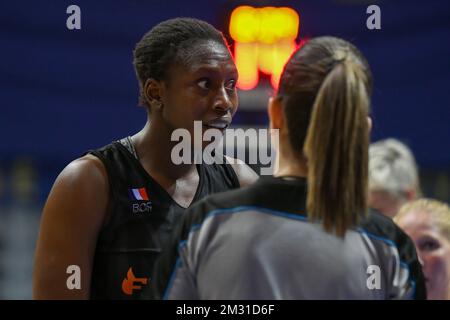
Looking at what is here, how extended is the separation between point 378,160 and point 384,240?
4.95 feet

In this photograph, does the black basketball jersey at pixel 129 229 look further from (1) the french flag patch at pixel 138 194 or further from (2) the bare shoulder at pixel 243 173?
(2) the bare shoulder at pixel 243 173

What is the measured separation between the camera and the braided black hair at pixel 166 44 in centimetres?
221

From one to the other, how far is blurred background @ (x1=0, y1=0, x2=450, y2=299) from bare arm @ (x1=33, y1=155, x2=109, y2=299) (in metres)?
2.31

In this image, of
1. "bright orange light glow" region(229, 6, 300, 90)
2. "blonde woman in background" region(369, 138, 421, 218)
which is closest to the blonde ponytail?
"blonde woman in background" region(369, 138, 421, 218)

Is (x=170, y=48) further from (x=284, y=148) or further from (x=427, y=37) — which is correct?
(x=427, y=37)

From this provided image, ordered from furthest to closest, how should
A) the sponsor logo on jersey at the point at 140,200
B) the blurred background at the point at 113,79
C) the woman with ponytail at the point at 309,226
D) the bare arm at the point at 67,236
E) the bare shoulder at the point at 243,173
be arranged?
1. the blurred background at the point at 113,79
2. the bare shoulder at the point at 243,173
3. the sponsor logo on jersey at the point at 140,200
4. the bare arm at the point at 67,236
5. the woman with ponytail at the point at 309,226

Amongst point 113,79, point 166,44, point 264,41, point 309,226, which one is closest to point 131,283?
point 166,44

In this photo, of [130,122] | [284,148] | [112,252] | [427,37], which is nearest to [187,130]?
[112,252]

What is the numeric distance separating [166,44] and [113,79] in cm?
277

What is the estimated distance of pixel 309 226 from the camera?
152 cm

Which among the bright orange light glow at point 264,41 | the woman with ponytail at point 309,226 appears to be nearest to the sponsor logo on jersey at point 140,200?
the woman with ponytail at point 309,226

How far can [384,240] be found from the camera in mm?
1557

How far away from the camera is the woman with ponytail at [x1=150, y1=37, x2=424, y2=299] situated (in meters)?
1.50

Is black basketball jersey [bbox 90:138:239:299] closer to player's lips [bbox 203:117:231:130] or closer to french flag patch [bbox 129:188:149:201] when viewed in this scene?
french flag patch [bbox 129:188:149:201]
